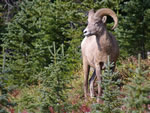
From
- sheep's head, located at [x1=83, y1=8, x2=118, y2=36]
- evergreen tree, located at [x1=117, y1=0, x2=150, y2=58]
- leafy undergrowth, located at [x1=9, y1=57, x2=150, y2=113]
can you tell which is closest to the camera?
leafy undergrowth, located at [x1=9, y1=57, x2=150, y2=113]

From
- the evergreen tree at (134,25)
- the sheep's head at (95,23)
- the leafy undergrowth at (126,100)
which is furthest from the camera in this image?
the evergreen tree at (134,25)

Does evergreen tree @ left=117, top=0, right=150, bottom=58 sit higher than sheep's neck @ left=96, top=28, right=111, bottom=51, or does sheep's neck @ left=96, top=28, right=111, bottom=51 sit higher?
evergreen tree @ left=117, top=0, right=150, bottom=58

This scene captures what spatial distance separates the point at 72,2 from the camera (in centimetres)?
1418

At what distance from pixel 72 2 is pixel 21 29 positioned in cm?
271

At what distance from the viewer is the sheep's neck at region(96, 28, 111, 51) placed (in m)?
7.63

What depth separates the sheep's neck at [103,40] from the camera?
763 cm

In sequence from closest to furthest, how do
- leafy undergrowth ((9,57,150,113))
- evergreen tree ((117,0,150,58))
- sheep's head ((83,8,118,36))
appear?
1. leafy undergrowth ((9,57,150,113))
2. sheep's head ((83,8,118,36))
3. evergreen tree ((117,0,150,58))

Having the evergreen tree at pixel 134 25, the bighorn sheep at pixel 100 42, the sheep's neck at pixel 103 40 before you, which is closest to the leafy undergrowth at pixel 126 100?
the bighorn sheep at pixel 100 42

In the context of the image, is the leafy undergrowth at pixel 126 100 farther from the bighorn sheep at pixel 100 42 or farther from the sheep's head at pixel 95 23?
the sheep's head at pixel 95 23

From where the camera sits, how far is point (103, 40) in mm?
7684

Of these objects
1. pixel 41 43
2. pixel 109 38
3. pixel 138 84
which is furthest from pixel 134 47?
pixel 138 84

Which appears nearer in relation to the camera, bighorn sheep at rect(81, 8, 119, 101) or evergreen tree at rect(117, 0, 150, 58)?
bighorn sheep at rect(81, 8, 119, 101)

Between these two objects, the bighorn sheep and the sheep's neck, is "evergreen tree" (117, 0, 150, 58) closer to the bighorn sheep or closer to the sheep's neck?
the bighorn sheep

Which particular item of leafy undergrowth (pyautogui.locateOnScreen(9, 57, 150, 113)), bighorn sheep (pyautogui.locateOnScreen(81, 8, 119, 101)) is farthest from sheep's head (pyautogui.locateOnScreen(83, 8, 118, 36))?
leafy undergrowth (pyautogui.locateOnScreen(9, 57, 150, 113))
